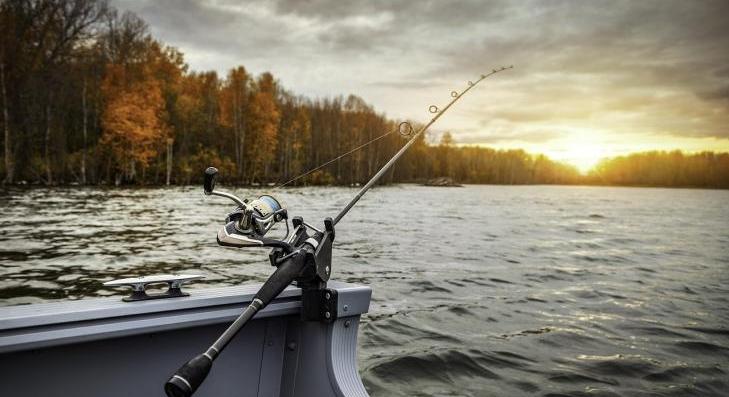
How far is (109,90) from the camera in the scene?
1431 inches

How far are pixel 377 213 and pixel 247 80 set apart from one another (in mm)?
33902

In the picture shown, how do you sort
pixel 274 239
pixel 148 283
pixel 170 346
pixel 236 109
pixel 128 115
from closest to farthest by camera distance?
pixel 148 283 → pixel 170 346 → pixel 274 239 → pixel 128 115 → pixel 236 109

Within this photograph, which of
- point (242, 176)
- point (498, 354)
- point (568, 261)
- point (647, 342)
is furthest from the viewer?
point (242, 176)

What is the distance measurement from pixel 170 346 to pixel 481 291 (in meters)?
6.96

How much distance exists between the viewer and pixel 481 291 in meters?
8.64

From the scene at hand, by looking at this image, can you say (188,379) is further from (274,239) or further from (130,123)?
(130,123)

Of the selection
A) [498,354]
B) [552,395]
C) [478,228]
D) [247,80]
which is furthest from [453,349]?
[247,80]

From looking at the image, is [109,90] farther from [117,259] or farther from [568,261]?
[568,261]

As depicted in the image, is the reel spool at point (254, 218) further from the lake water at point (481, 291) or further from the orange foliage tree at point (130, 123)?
the orange foliage tree at point (130, 123)

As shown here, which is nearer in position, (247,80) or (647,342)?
(647,342)

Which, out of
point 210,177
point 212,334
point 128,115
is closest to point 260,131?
point 128,115

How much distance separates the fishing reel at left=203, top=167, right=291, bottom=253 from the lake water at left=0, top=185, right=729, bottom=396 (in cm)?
292

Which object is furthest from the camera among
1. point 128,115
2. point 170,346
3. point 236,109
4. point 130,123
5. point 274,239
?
point 236,109

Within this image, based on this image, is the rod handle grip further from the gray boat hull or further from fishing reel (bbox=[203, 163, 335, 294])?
fishing reel (bbox=[203, 163, 335, 294])
